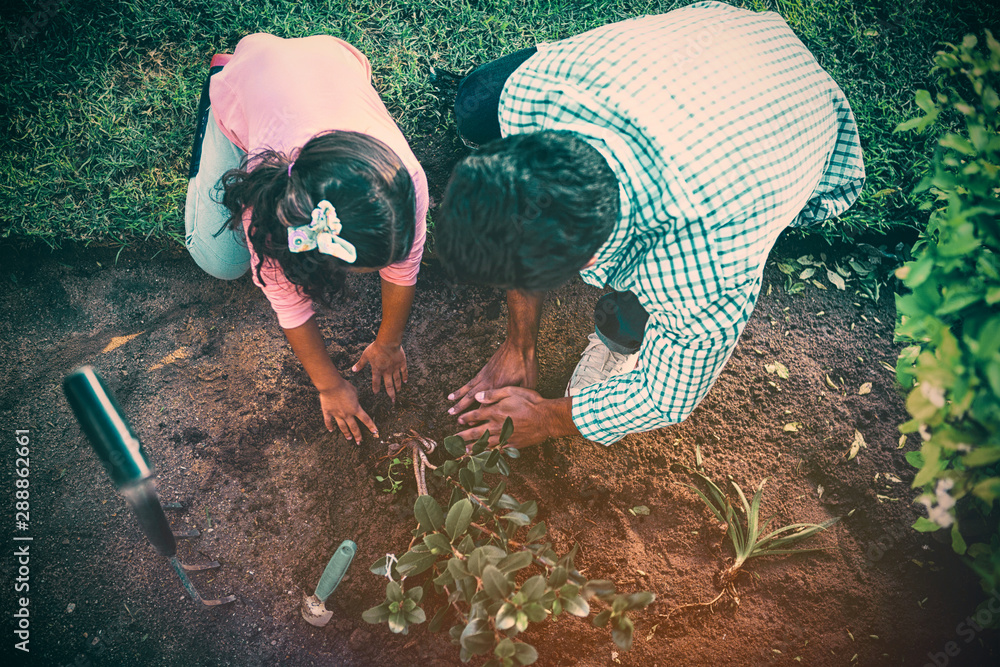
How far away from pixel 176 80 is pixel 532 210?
7.22ft

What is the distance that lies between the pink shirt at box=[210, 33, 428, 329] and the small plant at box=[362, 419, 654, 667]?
71 cm

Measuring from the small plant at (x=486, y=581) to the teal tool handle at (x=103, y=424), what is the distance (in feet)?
2.44

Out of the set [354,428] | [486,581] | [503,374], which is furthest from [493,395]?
[486,581]

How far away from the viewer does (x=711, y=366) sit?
129 centimetres

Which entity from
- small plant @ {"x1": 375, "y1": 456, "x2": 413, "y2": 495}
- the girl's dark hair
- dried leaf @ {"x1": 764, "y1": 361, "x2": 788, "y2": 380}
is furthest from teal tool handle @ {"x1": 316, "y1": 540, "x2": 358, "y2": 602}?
dried leaf @ {"x1": 764, "y1": 361, "x2": 788, "y2": 380}

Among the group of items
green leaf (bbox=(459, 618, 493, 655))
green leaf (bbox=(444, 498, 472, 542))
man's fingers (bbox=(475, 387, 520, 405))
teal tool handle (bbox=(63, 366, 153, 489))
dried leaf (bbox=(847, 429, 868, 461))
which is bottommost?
dried leaf (bbox=(847, 429, 868, 461))

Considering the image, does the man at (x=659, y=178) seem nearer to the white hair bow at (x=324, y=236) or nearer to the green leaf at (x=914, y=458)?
the white hair bow at (x=324, y=236)

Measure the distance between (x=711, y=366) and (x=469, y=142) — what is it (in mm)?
1320

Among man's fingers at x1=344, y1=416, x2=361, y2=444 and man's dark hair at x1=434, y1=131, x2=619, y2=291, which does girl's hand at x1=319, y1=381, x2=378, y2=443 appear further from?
man's dark hair at x1=434, y1=131, x2=619, y2=291

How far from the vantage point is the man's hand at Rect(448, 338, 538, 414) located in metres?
1.91

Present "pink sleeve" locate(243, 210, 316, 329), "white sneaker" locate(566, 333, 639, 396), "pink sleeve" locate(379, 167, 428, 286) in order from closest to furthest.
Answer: "pink sleeve" locate(243, 210, 316, 329), "pink sleeve" locate(379, 167, 428, 286), "white sneaker" locate(566, 333, 639, 396)

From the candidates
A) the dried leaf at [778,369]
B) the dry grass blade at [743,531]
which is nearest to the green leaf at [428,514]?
the dry grass blade at [743,531]

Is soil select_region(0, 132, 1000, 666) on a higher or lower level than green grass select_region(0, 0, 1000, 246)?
lower

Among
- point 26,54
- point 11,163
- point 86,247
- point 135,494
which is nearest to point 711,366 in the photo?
point 135,494
